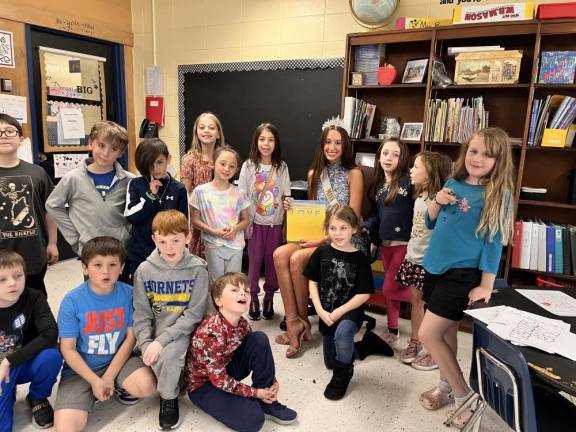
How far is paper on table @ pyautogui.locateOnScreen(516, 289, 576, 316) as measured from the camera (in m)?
1.65

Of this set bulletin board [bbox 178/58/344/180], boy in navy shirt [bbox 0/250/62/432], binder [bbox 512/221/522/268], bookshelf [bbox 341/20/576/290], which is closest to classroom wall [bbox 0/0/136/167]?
bulletin board [bbox 178/58/344/180]

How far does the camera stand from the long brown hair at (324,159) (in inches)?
105

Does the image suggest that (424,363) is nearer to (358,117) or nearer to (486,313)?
(486,313)

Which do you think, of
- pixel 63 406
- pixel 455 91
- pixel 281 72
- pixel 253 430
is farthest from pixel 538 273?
pixel 63 406

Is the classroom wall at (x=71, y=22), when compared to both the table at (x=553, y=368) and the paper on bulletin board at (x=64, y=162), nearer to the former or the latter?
the paper on bulletin board at (x=64, y=162)

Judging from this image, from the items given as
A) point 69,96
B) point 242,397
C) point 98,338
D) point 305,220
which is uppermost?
point 69,96

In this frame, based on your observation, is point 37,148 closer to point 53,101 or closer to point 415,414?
point 53,101

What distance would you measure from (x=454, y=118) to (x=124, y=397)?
2757 millimetres

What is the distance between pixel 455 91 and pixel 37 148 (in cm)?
361

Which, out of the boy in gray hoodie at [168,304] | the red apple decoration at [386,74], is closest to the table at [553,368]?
the boy in gray hoodie at [168,304]

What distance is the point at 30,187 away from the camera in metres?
2.18

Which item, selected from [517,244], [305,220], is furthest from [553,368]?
[517,244]

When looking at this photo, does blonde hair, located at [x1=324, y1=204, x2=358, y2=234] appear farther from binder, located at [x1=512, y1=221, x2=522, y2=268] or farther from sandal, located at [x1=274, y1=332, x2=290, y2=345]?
binder, located at [x1=512, y1=221, x2=522, y2=268]

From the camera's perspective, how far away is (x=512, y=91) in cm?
310
